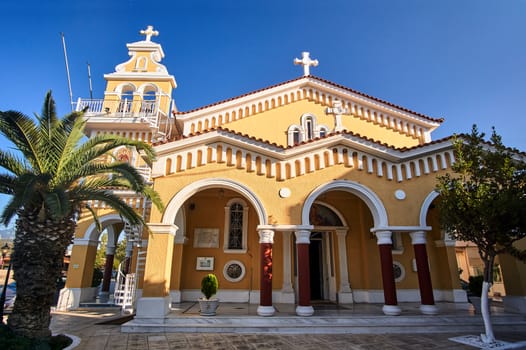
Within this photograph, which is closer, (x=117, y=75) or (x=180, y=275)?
(x=180, y=275)

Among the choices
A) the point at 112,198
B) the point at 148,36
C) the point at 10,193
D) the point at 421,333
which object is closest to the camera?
the point at 10,193

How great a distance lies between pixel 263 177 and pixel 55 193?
20.3 feet

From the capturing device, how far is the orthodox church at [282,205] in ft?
34.0

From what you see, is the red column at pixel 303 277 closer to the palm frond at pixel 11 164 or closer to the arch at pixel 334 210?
the arch at pixel 334 210

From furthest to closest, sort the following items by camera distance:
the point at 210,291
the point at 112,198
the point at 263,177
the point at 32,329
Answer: the point at 263,177 < the point at 210,291 < the point at 112,198 < the point at 32,329

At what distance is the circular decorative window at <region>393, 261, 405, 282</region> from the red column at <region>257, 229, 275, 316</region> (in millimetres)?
6757

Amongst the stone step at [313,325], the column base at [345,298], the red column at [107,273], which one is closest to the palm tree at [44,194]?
the stone step at [313,325]

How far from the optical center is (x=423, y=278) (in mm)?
10344

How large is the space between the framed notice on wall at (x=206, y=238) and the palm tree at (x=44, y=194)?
5.19m

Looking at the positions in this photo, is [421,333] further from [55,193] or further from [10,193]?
[10,193]

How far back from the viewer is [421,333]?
8930 mm

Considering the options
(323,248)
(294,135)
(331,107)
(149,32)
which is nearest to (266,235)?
(323,248)

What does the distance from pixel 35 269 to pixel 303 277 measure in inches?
288

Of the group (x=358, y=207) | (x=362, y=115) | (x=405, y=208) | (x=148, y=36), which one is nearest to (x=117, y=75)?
(x=148, y=36)
